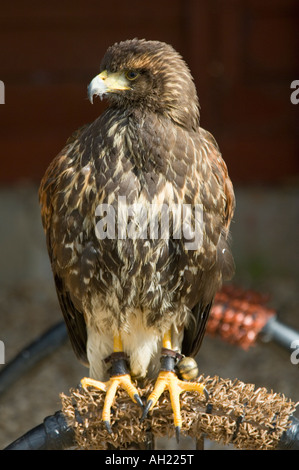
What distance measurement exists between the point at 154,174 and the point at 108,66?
34 centimetres

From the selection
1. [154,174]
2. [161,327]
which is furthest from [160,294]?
[154,174]

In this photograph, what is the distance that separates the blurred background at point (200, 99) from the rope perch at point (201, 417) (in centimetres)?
243

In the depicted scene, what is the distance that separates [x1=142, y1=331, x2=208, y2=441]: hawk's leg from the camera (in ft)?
6.93

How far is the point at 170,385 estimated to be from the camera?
223 cm

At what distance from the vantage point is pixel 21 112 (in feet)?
16.2

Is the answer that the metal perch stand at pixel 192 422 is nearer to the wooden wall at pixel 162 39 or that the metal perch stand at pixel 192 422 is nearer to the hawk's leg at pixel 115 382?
the hawk's leg at pixel 115 382

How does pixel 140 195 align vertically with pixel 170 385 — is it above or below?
above

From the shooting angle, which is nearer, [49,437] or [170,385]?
[49,437]

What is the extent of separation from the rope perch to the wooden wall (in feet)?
10.2

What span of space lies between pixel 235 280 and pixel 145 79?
349cm

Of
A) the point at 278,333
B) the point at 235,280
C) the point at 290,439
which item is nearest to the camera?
the point at 290,439

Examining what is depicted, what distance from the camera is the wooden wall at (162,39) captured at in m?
4.84

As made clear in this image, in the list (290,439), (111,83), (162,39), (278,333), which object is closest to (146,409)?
(290,439)

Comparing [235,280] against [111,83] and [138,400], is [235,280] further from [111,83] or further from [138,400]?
[111,83]
